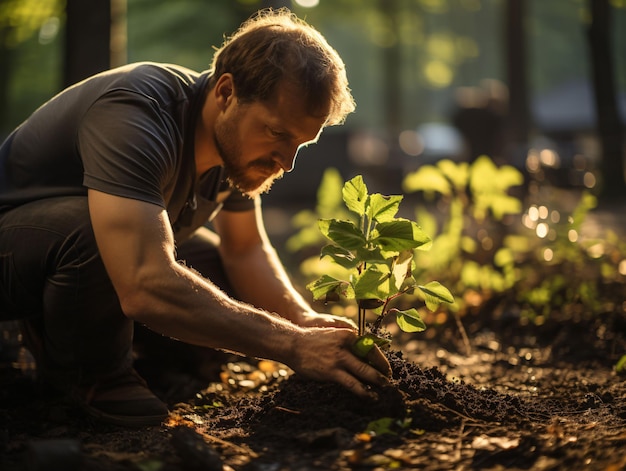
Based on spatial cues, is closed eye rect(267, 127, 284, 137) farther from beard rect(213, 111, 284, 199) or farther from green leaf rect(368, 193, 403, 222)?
green leaf rect(368, 193, 403, 222)

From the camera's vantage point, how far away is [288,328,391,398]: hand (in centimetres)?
244

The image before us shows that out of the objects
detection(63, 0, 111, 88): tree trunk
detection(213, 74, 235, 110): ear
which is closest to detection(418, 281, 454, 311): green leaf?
detection(213, 74, 235, 110): ear

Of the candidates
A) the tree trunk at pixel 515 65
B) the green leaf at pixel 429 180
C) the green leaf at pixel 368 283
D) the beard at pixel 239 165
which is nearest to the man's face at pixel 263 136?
the beard at pixel 239 165

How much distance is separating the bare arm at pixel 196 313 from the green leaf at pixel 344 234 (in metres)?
0.28

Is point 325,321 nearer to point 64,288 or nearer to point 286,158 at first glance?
point 286,158

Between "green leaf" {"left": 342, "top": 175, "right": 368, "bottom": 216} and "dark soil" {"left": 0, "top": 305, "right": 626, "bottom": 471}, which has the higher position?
"green leaf" {"left": 342, "top": 175, "right": 368, "bottom": 216}

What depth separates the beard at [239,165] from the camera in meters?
3.04

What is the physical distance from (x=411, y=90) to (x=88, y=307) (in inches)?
1696

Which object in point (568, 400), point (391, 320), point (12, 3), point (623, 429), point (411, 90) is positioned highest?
point (12, 3)

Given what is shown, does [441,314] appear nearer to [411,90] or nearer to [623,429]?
[623,429]

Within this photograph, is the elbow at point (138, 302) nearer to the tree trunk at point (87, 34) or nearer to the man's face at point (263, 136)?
the man's face at point (263, 136)

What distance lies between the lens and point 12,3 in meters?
8.50

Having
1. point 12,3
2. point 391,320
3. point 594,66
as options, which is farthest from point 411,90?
point 391,320

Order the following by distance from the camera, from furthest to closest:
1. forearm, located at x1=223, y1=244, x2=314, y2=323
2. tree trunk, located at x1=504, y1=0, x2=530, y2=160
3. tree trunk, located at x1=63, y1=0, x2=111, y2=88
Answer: tree trunk, located at x1=504, y1=0, x2=530, y2=160
tree trunk, located at x1=63, y1=0, x2=111, y2=88
forearm, located at x1=223, y1=244, x2=314, y2=323
